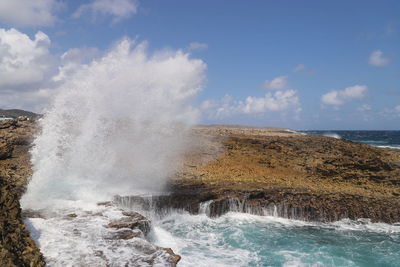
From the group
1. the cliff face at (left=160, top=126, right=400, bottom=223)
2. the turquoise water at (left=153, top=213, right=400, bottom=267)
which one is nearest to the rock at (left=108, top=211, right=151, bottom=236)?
the turquoise water at (left=153, top=213, right=400, bottom=267)

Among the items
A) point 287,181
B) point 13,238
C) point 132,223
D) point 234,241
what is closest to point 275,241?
point 234,241

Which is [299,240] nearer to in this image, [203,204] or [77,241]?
[203,204]

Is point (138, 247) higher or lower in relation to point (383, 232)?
higher

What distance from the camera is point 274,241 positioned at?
9344mm

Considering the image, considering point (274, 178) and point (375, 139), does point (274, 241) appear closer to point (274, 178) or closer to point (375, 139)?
point (274, 178)

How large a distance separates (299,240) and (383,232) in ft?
11.3

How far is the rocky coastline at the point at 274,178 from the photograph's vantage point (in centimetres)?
1162

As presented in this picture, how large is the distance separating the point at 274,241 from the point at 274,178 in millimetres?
4153

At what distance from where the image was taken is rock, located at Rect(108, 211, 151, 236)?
25.1 feet

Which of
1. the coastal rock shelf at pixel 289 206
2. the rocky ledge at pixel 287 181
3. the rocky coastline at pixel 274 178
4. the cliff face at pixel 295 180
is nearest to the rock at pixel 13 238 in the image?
the rocky coastline at pixel 274 178

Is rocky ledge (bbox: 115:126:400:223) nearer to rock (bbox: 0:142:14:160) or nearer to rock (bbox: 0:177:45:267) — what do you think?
rock (bbox: 0:177:45:267)

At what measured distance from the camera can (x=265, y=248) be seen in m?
8.76

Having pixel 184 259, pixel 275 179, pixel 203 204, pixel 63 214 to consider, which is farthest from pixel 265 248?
pixel 63 214

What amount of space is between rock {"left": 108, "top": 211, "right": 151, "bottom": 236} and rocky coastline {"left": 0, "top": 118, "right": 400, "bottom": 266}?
8.55ft
